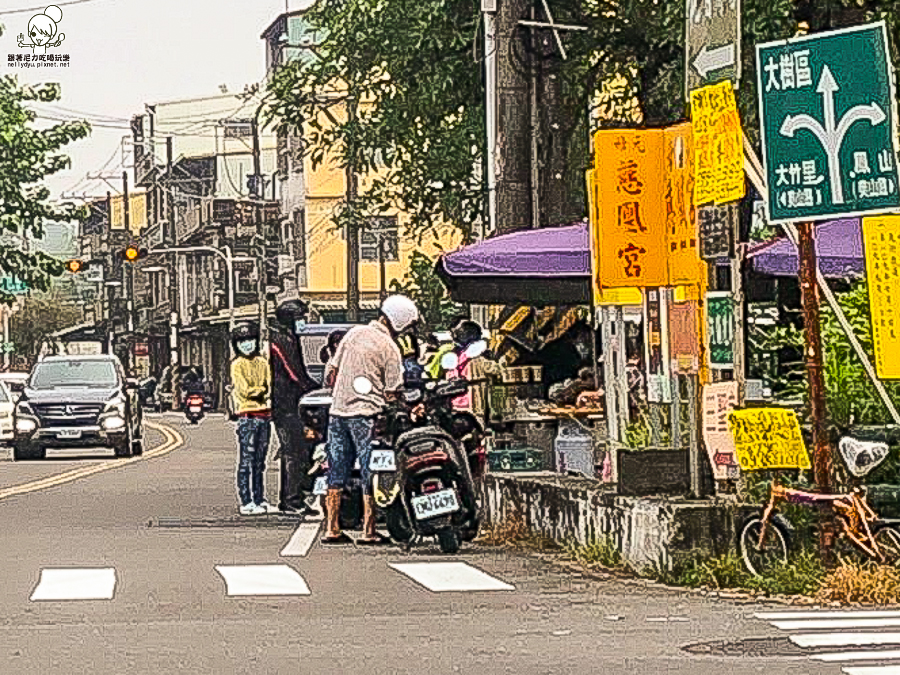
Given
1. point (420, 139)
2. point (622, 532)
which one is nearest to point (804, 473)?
point (622, 532)

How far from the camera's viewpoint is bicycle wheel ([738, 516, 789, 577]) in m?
12.8

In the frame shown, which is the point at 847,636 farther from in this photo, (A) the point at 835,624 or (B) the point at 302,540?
(B) the point at 302,540

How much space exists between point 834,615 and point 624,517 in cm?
263

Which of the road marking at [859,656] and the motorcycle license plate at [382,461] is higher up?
the motorcycle license plate at [382,461]

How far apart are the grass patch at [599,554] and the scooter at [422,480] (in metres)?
0.98

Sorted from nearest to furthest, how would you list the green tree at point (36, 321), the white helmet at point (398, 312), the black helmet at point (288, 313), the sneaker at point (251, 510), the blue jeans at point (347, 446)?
the blue jeans at point (347, 446) < the white helmet at point (398, 312) < the black helmet at point (288, 313) < the sneaker at point (251, 510) < the green tree at point (36, 321)

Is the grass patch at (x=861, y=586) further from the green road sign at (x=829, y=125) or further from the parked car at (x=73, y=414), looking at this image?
the parked car at (x=73, y=414)

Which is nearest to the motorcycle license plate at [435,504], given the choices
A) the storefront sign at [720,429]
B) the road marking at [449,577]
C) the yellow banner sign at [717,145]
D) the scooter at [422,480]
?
the scooter at [422,480]

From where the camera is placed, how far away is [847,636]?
34.9 ft

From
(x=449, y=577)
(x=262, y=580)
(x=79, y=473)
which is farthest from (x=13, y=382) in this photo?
(x=449, y=577)

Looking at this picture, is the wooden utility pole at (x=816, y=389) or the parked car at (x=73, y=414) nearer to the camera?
the wooden utility pole at (x=816, y=389)

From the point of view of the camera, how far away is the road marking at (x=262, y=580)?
13.2 meters

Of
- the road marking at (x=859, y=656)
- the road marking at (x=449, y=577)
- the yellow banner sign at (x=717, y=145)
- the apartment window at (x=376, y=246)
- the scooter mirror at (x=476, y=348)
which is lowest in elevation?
the road marking at (x=449, y=577)

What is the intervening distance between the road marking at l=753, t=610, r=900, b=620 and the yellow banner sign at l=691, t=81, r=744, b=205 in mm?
2801
